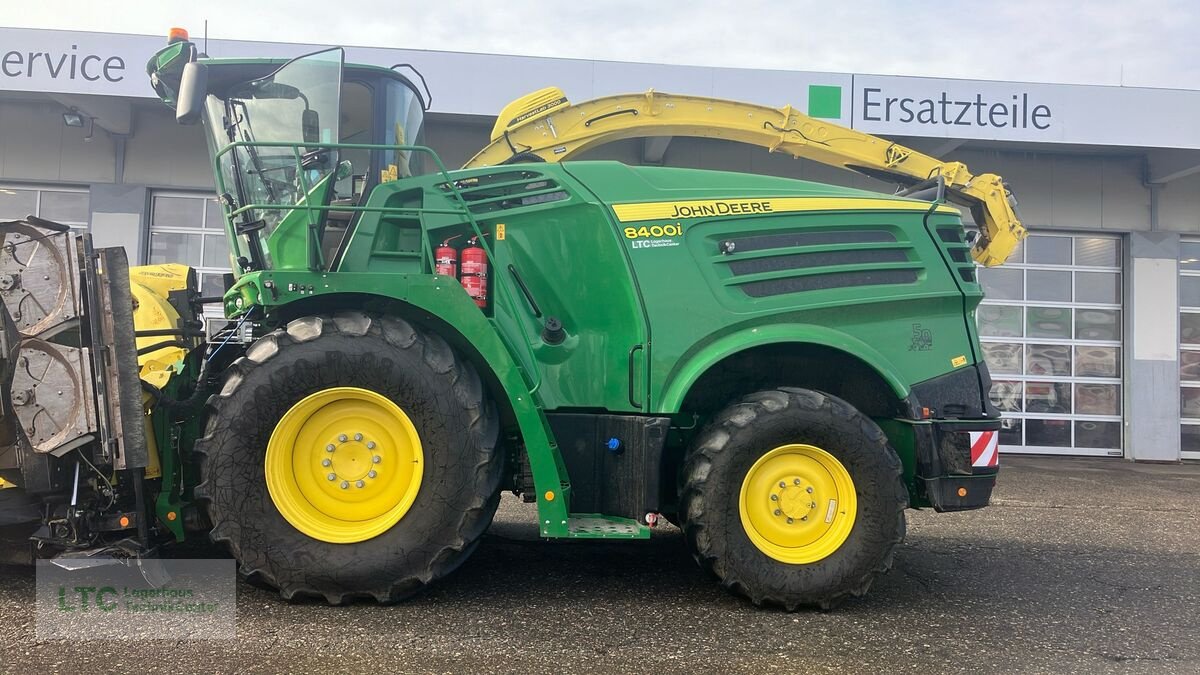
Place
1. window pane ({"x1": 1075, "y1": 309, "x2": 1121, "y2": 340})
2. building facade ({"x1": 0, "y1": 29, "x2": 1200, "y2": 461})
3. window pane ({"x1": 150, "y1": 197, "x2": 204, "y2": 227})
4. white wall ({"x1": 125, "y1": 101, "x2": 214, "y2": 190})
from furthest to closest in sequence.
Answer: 1. window pane ({"x1": 1075, "y1": 309, "x2": 1121, "y2": 340})
2. window pane ({"x1": 150, "y1": 197, "x2": 204, "y2": 227})
3. white wall ({"x1": 125, "y1": 101, "x2": 214, "y2": 190})
4. building facade ({"x1": 0, "y1": 29, "x2": 1200, "y2": 461})

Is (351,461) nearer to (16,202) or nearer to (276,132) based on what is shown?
(276,132)

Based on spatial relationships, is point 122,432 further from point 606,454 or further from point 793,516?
point 793,516

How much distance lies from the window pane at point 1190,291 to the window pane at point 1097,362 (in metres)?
1.35

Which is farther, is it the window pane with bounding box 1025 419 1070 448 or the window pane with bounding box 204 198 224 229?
the window pane with bounding box 1025 419 1070 448

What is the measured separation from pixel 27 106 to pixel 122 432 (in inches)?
366

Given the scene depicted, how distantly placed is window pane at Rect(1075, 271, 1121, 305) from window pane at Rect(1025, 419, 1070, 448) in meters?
1.87

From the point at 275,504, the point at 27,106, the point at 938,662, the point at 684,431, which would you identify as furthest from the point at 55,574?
the point at 27,106

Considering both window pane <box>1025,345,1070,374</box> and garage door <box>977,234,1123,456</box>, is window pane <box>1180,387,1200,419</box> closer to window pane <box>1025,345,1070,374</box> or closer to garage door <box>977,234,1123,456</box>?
garage door <box>977,234,1123,456</box>

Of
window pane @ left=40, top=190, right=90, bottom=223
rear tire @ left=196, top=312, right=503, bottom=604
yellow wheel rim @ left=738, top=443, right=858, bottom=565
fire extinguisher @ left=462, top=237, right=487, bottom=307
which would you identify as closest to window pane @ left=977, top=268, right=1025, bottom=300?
yellow wheel rim @ left=738, top=443, right=858, bottom=565

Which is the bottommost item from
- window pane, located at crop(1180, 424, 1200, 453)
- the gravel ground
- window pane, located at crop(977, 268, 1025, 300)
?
the gravel ground

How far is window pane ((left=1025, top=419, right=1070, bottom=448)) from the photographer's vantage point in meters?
11.4

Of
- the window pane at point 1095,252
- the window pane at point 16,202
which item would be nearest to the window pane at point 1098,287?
the window pane at point 1095,252

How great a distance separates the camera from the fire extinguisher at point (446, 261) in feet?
12.8

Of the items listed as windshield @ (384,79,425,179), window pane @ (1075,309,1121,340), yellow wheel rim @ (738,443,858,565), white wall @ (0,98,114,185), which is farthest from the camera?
window pane @ (1075,309,1121,340)
